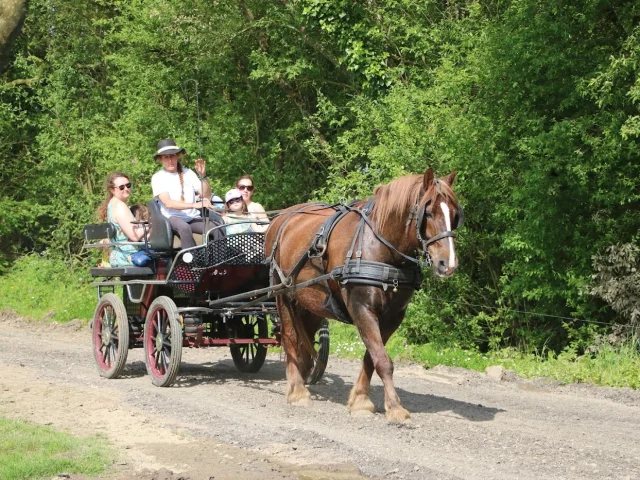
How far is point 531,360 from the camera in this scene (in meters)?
12.4

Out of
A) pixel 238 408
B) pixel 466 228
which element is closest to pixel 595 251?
pixel 466 228

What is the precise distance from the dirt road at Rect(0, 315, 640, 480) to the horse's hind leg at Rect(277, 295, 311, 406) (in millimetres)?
219

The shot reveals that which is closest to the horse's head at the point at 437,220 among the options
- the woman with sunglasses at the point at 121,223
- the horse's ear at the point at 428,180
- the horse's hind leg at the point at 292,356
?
the horse's ear at the point at 428,180

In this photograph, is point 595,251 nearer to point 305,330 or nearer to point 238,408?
point 305,330

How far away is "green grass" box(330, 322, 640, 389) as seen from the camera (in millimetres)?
10734

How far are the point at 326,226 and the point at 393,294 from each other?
100cm

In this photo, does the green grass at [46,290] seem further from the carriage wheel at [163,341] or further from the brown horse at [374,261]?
the brown horse at [374,261]

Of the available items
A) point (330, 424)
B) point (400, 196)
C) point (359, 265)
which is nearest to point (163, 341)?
point (330, 424)

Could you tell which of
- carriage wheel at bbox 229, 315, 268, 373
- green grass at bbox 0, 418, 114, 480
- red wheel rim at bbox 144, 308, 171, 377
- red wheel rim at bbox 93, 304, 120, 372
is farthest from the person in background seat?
green grass at bbox 0, 418, 114, 480

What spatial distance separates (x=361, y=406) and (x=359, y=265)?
3.90 ft

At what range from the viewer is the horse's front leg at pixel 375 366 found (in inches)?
310

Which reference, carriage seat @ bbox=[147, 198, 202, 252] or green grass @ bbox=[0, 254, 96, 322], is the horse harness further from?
green grass @ bbox=[0, 254, 96, 322]

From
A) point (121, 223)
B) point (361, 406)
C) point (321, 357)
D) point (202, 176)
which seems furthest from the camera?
point (121, 223)

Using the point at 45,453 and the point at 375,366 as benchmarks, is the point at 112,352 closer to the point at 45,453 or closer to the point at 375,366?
the point at 375,366
